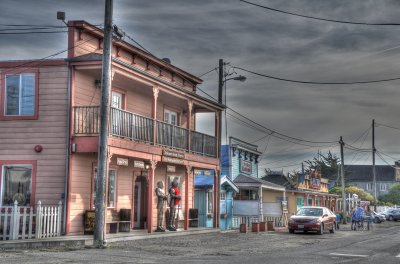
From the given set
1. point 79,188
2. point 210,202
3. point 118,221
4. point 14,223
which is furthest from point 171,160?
point 210,202

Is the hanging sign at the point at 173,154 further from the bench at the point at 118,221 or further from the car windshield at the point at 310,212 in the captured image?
the car windshield at the point at 310,212

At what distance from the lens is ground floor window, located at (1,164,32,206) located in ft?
70.8

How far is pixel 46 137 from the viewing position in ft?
70.7

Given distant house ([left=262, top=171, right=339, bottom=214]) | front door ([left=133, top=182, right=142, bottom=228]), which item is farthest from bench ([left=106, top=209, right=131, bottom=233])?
distant house ([left=262, top=171, right=339, bottom=214])

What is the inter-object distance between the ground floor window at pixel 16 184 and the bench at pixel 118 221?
3441 mm

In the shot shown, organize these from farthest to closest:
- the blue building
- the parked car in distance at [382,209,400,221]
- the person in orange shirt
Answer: the parked car in distance at [382,209,400,221] → the blue building → the person in orange shirt

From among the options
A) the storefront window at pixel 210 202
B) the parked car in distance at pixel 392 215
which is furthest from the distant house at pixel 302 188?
the storefront window at pixel 210 202

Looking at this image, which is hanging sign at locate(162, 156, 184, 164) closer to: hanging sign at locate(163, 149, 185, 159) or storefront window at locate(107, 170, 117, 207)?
hanging sign at locate(163, 149, 185, 159)

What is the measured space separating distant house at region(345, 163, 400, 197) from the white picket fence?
11751 cm

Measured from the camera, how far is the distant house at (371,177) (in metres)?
135

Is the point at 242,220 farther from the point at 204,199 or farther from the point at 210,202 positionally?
the point at 204,199

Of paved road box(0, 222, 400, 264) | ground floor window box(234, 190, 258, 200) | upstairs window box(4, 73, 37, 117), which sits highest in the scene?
upstairs window box(4, 73, 37, 117)

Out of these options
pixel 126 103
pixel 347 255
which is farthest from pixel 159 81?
pixel 347 255

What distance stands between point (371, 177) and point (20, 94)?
413 feet
